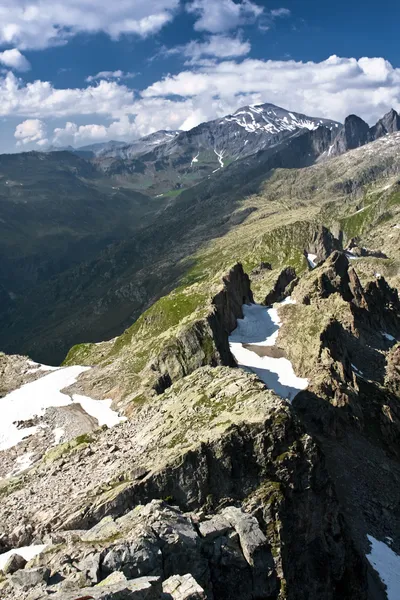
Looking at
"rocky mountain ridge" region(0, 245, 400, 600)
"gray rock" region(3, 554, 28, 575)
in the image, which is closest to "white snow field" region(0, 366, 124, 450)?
"rocky mountain ridge" region(0, 245, 400, 600)

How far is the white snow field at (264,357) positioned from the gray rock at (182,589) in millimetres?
45370

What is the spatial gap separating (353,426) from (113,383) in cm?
3481

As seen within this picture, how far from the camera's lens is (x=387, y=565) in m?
43.2

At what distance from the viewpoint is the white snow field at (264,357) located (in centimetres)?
7219

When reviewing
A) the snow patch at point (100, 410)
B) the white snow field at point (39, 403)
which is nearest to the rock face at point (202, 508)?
the snow patch at point (100, 410)

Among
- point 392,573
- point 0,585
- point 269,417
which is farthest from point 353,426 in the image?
point 0,585

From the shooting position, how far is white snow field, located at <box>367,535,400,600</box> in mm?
41719

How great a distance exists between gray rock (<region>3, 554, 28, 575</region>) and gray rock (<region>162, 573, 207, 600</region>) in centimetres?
1058

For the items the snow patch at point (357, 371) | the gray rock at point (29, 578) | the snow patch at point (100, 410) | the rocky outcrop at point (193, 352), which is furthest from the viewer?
the snow patch at point (357, 371)

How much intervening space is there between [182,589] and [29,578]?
719 cm

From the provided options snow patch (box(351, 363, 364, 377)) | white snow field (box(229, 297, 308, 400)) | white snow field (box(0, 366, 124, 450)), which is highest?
white snow field (box(0, 366, 124, 450))

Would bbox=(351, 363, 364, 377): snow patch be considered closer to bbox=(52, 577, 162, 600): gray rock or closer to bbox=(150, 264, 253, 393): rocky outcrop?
bbox=(150, 264, 253, 393): rocky outcrop

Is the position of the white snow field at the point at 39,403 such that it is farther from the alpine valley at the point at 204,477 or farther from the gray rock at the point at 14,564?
the gray rock at the point at 14,564

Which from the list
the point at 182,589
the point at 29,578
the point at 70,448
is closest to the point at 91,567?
the point at 29,578
